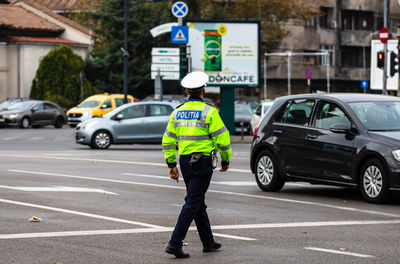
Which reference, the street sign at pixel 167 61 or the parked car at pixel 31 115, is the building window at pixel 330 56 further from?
the street sign at pixel 167 61

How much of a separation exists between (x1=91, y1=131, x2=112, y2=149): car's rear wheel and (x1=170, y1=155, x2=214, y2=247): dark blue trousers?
20971 mm

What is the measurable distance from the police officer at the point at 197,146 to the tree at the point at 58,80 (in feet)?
178

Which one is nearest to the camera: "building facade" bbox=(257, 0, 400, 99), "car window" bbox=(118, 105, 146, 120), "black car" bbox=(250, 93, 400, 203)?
"black car" bbox=(250, 93, 400, 203)

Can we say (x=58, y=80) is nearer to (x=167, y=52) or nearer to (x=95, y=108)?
(x=95, y=108)

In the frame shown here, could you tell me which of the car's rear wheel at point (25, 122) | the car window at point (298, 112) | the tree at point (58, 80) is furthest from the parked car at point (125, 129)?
the tree at point (58, 80)

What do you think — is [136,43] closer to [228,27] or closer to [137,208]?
[228,27]

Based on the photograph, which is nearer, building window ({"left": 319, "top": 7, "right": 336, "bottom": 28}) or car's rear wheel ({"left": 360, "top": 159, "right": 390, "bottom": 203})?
car's rear wheel ({"left": 360, "top": 159, "right": 390, "bottom": 203})

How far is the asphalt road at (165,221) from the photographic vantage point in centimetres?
892

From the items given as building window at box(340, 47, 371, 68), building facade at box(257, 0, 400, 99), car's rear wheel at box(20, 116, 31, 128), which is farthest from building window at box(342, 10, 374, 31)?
car's rear wheel at box(20, 116, 31, 128)

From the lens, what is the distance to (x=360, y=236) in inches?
401

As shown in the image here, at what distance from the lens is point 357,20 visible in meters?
90.2

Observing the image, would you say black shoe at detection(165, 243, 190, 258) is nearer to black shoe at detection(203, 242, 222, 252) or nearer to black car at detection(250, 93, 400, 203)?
black shoe at detection(203, 242, 222, 252)

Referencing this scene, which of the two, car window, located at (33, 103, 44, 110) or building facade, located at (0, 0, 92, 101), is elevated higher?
building facade, located at (0, 0, 92, 101)

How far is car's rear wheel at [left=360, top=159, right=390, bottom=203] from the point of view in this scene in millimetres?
13383
